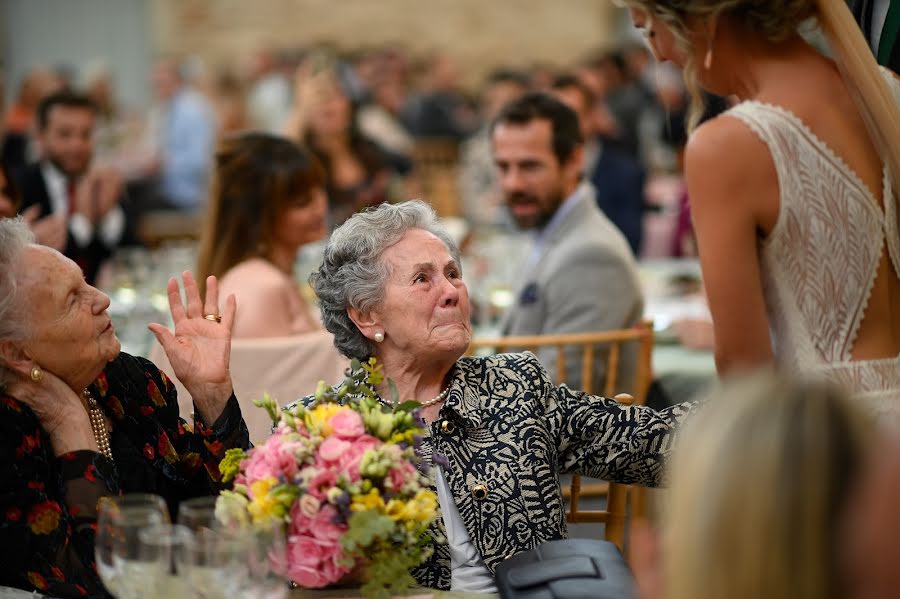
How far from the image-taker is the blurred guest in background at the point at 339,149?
286 inches

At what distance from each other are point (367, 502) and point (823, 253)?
0.87 metres

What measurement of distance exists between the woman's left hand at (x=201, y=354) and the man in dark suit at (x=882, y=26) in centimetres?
151

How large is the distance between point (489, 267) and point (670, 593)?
4.22 m

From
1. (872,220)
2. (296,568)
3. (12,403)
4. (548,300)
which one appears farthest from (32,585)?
(548,300)

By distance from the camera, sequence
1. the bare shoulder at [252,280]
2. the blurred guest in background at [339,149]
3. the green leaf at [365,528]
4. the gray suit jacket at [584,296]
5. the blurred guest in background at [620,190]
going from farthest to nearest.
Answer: the blurred guest in background at [620,190], the blurred guest in background at [339,149], the gray suit jacket at [584,296], the bare shoulder at [252,280], the green leaf at [365,528]

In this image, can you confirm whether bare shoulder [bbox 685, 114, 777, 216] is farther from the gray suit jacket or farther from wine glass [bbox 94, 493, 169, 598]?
the gray suit jacket

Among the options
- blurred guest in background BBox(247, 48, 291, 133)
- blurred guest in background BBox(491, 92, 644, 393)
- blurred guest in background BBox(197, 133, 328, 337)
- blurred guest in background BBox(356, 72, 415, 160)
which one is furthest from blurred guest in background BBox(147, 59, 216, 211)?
blurred guest in background BBox(197, 133, 328, 337)

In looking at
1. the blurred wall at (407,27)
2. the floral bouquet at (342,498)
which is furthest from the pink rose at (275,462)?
the blurred wall at (407,27)

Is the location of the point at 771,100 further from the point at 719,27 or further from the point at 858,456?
the point at 858,456

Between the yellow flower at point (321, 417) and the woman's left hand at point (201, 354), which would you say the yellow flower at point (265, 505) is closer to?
the yellow flower at point (321, 417)

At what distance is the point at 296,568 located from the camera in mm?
1884

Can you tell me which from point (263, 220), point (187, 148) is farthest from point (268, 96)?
point (263, 220)

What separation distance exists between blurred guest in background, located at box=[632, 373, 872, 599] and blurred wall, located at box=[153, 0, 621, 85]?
58.0 ft

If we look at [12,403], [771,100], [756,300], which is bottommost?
[12,403]
